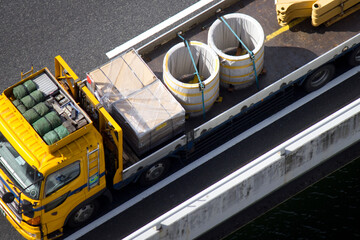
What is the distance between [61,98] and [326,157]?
710 cm

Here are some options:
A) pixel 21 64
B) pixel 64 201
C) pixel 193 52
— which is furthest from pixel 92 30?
pixel 64 201

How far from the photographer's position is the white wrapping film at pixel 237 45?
19.0 m

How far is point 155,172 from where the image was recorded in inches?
760

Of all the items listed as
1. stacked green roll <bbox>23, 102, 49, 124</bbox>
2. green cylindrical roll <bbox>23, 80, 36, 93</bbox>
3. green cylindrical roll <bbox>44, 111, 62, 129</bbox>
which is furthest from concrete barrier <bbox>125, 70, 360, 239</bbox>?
green cylindrical roll <bbox>23, 80, 36, 93</bbox>

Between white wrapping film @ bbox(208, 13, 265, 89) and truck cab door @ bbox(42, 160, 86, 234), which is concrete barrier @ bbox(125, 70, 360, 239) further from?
white wrapping film @ bbox(208, 13, 265, 89)

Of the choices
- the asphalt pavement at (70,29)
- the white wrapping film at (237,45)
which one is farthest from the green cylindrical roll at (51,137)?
the asphalt pavement at (70,29)

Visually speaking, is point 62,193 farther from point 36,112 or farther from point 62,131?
point 36,112

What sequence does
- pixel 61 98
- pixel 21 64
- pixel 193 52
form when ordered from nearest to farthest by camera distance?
pixel 61 98 < pixel 193 52 < pixel 21 64

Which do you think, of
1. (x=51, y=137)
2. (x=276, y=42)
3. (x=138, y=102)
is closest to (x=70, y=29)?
(x=138, y=102)

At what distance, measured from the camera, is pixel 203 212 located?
59.4ft

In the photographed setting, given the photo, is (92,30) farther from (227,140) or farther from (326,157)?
(326,157)

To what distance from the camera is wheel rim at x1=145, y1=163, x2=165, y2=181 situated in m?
19.1

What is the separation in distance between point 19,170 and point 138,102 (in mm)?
3289

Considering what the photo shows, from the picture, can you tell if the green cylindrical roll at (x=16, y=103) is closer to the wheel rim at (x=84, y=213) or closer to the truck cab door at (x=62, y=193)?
the truck cab door at (x=62, y=193)
